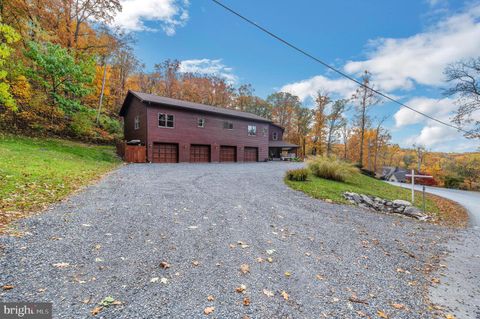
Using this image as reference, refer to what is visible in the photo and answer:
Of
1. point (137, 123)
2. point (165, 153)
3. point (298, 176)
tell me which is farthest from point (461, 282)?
point (137, 123)

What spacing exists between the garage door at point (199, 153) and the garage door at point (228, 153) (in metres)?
1.76

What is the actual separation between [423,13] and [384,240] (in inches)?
470

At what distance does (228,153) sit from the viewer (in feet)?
78.4

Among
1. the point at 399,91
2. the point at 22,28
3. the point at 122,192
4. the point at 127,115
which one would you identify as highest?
the point at 22,28

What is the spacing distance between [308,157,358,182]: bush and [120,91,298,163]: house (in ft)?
35.8

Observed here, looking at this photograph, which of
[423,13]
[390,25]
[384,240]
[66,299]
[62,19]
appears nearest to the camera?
[66,299]

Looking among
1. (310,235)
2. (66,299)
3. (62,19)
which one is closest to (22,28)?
(62,19)

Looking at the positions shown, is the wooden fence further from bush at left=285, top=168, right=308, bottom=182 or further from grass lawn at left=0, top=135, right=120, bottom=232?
bush at left=285, top=168, right=308, bottom=182

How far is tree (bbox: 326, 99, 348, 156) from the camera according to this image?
37.1m

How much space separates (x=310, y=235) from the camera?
5027mm

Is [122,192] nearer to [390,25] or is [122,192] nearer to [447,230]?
[447,230]

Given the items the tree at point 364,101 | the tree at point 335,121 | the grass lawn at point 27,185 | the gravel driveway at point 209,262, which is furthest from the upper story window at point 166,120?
the tree at point 335,121

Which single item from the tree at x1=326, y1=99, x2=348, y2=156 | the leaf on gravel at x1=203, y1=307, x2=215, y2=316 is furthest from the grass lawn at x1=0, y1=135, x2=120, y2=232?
the tree at x1=326, y1=99, x2=348, y2=156

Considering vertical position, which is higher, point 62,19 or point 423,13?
point 62,19
